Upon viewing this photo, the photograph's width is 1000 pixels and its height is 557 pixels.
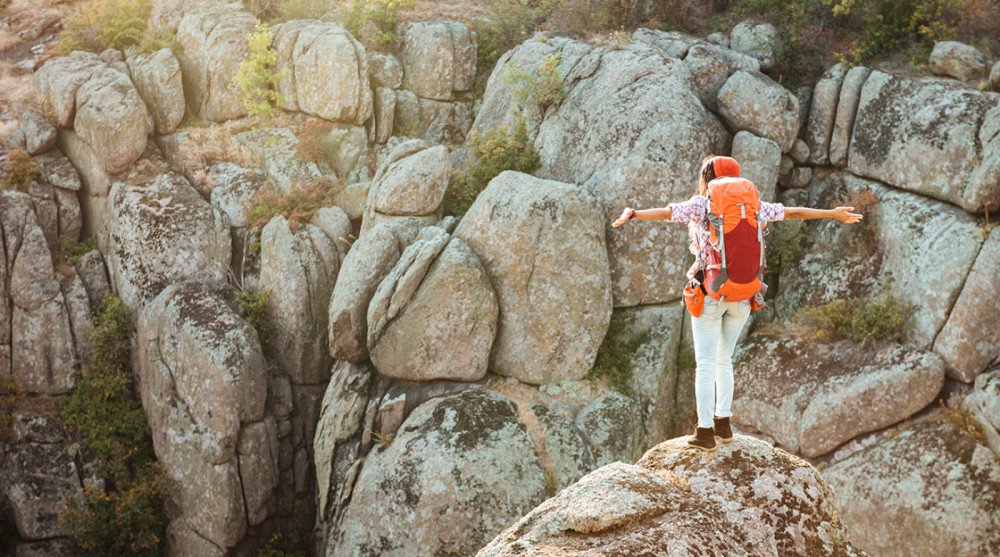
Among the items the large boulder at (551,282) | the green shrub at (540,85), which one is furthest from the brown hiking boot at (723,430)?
the green shrub at (540,85)

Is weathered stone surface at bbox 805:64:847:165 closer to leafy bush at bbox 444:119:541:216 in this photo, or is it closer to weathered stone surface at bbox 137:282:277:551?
leafy bush at bbox 444:119:541:216

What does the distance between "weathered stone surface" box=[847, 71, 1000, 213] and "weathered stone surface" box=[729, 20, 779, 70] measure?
2.80 metres

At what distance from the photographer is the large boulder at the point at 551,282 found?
1741 cm

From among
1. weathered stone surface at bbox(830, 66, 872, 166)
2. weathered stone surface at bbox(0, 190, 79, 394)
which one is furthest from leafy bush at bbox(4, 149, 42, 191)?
weathered stone surface at bbox(830, 66, 872, 166)

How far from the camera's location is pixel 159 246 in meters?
21.6

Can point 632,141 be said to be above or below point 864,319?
above

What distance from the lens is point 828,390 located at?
16.0 m

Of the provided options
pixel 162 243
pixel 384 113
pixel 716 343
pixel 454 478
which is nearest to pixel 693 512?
pixel 716 343

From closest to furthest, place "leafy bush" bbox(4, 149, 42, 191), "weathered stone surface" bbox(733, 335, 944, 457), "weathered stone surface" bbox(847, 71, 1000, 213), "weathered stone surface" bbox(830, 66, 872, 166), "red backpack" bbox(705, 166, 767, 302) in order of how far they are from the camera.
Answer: "red backpack" bbox(705, 166, 767, 302) < "weathered stone surface" bbox(733, 335, 944, 457) < "weathered stone surface" bbox(847, 71, 1000, 213) < "weathered stone surface" bbox(830, 66, 872, 166) < "leafy bush" bbox(4, 149, 42, 191)

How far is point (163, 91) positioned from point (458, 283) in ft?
38.3

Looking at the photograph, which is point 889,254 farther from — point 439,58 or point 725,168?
point 439,58

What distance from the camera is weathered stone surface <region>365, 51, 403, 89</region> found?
2392cm

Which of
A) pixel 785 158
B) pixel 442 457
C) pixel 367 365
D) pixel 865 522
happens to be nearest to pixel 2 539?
pixel 367 365

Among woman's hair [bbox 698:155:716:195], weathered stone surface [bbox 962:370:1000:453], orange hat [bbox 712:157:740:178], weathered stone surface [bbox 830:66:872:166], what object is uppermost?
orange hat [bbox 712:157:740:178]
